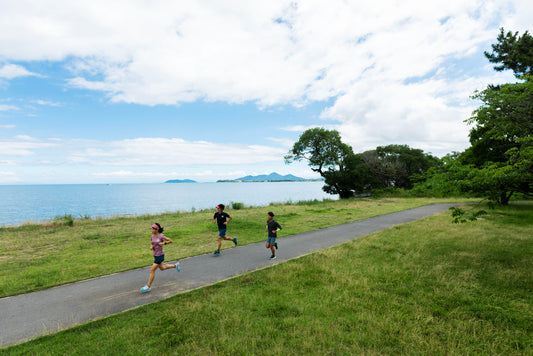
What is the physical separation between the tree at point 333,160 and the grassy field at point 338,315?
32780 millimetres

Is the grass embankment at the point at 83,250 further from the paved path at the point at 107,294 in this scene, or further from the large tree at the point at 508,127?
the large tree at the point at 508,127

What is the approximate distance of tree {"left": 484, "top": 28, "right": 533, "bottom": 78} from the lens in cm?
1608

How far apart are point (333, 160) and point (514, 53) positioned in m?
26.8

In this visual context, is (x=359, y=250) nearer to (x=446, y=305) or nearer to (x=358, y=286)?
(x=358, y=286)

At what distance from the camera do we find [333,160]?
42.1 meters

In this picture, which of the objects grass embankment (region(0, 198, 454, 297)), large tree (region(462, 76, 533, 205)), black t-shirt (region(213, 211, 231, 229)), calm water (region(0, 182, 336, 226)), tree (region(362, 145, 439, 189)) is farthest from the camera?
Answer: tree (region(362, 145, 439, 189))

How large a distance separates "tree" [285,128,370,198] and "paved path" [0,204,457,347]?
108 feet

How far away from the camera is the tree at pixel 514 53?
1608cm

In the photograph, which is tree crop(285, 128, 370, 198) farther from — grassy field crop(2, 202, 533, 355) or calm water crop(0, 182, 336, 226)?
grassy field crop(2, 202, 533, 355)

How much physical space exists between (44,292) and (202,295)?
4.42 meters

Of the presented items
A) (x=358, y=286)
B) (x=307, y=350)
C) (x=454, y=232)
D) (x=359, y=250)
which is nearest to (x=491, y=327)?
(x=358, y=286)

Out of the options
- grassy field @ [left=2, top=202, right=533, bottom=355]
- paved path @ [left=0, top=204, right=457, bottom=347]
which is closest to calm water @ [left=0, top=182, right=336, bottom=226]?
paved path @ [left=0, top=204, right=457, bottom=347]

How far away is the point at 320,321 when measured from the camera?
474 centimetres

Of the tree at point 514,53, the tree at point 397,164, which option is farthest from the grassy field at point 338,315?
the tree at point 397,164
